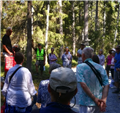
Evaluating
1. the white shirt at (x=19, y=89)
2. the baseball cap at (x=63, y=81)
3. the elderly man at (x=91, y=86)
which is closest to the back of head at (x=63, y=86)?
the baseball cap at (x=63, y=81)

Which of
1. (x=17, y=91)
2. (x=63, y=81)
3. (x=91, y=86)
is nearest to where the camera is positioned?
(x=63, y=81)

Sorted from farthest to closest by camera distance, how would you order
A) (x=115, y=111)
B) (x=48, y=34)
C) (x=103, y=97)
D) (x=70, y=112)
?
(x=48, y=34)
(x=115, y=111)
(x=103, y=97)
(x=70, y=112)

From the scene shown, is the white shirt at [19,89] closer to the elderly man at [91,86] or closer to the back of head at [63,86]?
the elderly man at [91,86]

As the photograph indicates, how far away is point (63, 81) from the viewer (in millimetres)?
1929

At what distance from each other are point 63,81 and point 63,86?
48 mm

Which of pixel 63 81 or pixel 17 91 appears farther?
pixel 17 91

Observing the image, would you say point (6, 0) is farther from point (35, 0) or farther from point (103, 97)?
point (103, 97)

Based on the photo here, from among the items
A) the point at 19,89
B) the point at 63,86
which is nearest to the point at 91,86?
the point at 19,89

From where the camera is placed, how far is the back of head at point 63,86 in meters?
1.92

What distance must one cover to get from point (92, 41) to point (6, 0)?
11.4 meters

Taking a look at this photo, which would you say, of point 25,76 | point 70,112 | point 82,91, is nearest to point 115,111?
point 82,91

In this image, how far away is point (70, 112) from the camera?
1.92 m

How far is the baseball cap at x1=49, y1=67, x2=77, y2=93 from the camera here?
1.92 m

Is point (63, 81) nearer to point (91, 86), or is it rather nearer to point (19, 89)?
point (91, 86)
